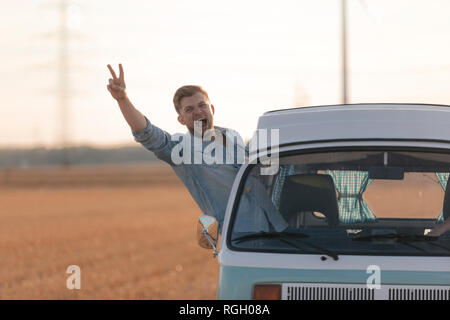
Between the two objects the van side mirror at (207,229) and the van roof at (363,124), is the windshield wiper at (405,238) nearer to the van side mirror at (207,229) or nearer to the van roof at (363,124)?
the van roof at (363,124)

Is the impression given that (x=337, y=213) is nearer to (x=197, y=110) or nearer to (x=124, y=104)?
(x=197, y=110)

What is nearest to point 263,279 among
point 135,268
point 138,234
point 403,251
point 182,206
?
point 403,251

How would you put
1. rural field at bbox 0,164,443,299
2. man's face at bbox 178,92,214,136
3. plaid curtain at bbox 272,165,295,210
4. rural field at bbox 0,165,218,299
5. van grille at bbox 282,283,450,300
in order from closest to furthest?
van grille at bbox 282,283,450,300 < plaid curtain at bbox 272,165,295,210 < man's face at bbox 178,92,214,136 < rural field at bbox 0,164,443,299 < rural field at bbox 0,165,218,299

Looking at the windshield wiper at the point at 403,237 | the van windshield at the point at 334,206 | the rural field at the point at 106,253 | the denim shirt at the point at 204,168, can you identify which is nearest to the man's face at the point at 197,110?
the denim shirt at the point at 204,168

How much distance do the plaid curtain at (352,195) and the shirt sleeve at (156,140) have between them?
46.8 inches

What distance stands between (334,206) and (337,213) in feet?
0.17

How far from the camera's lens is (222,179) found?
16.4 ft

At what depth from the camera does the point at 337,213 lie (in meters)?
4.58

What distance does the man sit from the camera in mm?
4996

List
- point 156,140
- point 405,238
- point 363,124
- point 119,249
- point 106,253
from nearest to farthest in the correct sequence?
point 405,238, point 363,124, point 156,140, point 106,253, point 119,249

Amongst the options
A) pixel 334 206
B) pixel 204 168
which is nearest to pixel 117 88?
pixel 204 168

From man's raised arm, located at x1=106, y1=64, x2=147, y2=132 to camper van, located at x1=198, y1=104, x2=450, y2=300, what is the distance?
0.86 m

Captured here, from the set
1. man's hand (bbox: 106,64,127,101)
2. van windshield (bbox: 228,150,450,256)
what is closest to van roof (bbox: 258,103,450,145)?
van windshield (bbox: 228,150,450,256)

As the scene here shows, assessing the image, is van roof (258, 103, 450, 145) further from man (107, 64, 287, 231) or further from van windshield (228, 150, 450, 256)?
man (107, 64, 287, 231)
